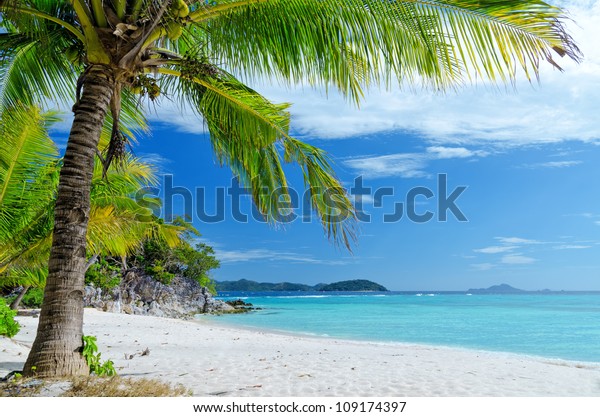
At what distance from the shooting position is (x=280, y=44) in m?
6.06

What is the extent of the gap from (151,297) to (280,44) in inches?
1129

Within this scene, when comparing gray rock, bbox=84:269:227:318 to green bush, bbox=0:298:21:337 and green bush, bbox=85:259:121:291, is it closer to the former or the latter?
green bush, bbox=85:259:121:291

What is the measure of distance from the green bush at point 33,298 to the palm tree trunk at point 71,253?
745 inches

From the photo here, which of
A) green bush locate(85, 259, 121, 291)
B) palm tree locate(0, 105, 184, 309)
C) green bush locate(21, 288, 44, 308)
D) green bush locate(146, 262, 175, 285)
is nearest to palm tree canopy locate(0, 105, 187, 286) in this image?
palm tree locate(0, 105, 184, 309)

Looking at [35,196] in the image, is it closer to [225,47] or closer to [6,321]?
[6,321]

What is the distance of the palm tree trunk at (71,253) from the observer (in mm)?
5426

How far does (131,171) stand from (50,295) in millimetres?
4363

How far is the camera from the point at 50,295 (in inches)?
216

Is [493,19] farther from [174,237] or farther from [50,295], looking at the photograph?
[174,237]

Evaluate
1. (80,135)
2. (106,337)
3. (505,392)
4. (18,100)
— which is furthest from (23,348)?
(505,392)

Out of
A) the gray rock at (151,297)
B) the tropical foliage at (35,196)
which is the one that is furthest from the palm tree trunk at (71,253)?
the gray rock at (151,297)

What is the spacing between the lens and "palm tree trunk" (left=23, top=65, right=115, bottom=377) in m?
5.43

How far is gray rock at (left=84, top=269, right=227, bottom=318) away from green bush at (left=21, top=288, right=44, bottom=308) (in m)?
3.26

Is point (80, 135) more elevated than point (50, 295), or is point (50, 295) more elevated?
point (80, 135)
